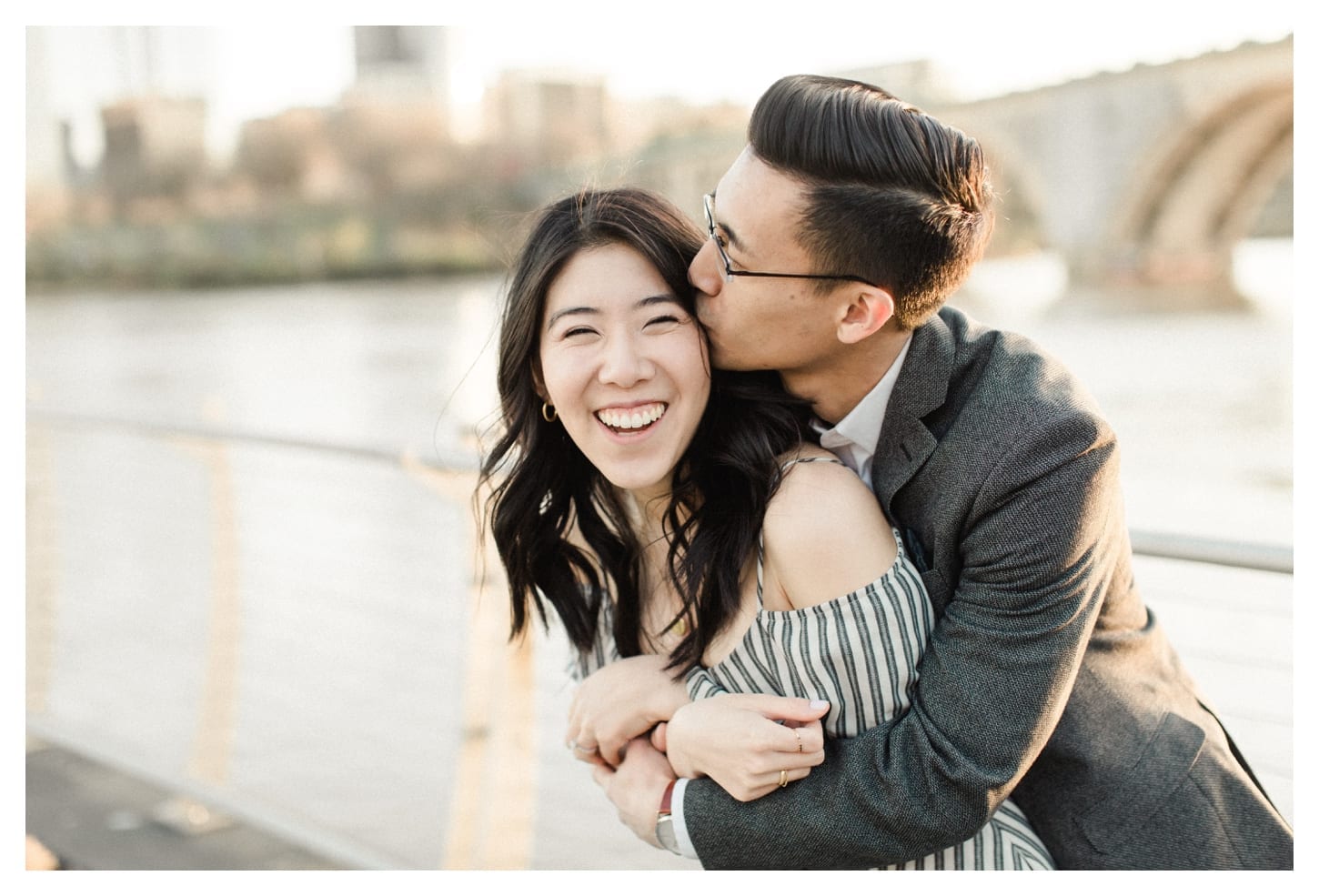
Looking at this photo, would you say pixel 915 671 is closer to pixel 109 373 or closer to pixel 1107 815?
pixel 1107 815

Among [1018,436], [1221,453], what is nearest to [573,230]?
[1018,436]

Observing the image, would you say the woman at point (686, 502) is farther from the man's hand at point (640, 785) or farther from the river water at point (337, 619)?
the river water at point (337, 619)

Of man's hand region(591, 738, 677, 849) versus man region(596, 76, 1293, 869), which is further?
man's hand region(591, 738, 677, 849)

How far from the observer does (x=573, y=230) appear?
1.84 m

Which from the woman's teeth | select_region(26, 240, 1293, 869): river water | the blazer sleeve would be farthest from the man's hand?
select_region(26, 240, 1293, 869): river water

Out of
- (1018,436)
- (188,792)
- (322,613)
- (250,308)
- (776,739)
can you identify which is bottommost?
(250,308)

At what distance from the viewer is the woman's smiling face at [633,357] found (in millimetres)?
1780

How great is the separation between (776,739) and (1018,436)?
0.53m

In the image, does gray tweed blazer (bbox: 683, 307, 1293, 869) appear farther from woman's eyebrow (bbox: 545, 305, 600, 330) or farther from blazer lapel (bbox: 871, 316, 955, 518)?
woman's eyebrow (bbox: 545, 305, 600, 330)

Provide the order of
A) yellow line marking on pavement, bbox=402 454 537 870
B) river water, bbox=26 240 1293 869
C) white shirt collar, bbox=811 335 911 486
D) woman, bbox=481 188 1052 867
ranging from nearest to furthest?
woman, bbox=481 188 1052 867 → white shirt collar, bbox=811 335 911 486 → yellow line marking on pavement, bbox=402 454 537 870 → river water, bbox=26 240 1293 869

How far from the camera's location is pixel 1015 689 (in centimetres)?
156

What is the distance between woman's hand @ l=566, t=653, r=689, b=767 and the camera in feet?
6.22

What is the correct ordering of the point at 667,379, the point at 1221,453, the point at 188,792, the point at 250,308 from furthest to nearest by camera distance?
1. the point at 250,308
2. the point at 1221,453
3. the point at 188,792
4. the point at 667,379

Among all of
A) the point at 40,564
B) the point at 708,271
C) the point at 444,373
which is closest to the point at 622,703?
the point at 708,271
